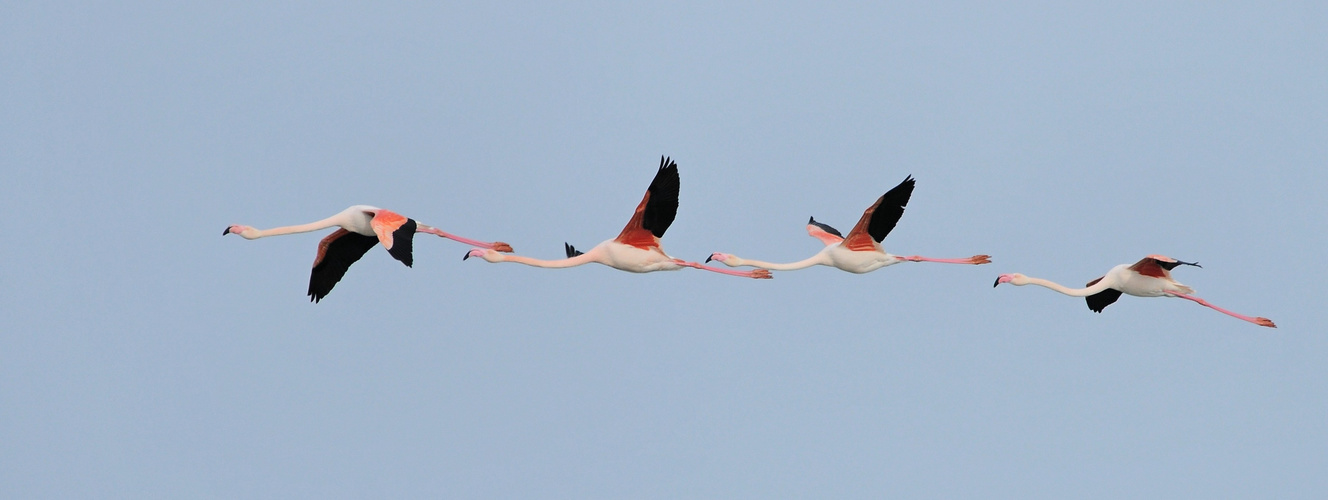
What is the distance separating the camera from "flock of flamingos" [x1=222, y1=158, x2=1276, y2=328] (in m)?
28.6

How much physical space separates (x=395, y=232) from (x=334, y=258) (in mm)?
3747

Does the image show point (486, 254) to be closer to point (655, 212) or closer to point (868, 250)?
point (655, 212)

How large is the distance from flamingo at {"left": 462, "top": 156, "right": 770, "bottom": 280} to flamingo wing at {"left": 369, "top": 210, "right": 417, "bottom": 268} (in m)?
0.91

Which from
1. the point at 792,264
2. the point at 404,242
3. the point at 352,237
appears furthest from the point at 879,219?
the point at 352,237

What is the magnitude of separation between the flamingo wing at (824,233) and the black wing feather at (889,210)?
108 inches

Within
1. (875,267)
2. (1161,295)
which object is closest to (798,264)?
(875,267)

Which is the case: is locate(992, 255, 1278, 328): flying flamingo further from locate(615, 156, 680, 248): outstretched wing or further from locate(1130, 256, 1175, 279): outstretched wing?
locate(615, 156, 680, 248): outstretched wing

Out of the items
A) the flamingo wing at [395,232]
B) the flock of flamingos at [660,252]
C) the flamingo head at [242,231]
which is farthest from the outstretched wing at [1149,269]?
the flamingo head at [242,231]

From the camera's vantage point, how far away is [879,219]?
101ft

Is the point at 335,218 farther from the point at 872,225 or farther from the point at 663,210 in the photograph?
the point at 872,225

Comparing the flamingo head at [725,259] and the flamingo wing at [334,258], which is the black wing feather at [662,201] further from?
the flamingo wing at [334,258]

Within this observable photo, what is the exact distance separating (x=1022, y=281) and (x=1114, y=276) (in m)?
1.51

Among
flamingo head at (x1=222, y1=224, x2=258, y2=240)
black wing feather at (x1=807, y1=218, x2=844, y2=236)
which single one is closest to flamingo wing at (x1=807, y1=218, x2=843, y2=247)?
black wing feather at (x1=807, y1=218, x2=844, y2=236)

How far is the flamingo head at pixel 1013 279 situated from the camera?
30261 mm
